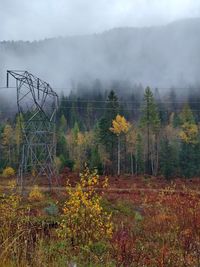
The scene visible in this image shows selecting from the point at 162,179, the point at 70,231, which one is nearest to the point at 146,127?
the point at 162,179

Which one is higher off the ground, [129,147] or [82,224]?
[129,147]

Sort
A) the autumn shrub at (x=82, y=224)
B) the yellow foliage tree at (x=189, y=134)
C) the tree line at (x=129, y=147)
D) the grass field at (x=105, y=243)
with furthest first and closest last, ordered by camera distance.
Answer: the yellow foliage tree at (x=189, y=134) → the tree line at (x=129, y=147) → the autumn shrub at (x=82, y=224) → the grass field at (x=105, y=243)

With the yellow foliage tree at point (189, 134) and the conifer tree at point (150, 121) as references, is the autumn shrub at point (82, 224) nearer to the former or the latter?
the yellow foliage tree at point (189, 134)

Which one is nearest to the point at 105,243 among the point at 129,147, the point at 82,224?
the point at 82,224

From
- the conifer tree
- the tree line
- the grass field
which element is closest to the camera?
the grass field

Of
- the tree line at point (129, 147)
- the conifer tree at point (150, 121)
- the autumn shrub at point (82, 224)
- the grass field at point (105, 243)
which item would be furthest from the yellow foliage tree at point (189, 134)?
the autumn shrub at point (82, 224)

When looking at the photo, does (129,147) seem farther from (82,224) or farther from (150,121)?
(82,224)

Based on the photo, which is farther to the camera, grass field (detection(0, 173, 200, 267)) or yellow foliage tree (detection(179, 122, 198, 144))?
yellow foliage tree (detection(179, 122, 198, 144))

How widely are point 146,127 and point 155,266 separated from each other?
157 ft

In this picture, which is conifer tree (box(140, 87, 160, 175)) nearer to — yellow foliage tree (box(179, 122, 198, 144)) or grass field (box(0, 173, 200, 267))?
yellow foliage tree (box(179, 122, 198, 144))

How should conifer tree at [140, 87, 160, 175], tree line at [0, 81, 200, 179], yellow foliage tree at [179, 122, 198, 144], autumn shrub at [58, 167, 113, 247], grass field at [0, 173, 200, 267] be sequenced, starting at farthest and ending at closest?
conifer tree at [140, 87, 160, 175]
yellow foliage tree at [179, 122, 198, 144]
tree line at [0, 81, 200, 179]
autumn shrub at [58, 167, 113, 247]
grass field at [0, 173, 200, 267]

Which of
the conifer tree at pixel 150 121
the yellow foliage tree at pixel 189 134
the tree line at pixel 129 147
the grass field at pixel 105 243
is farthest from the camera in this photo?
the conifer tree at pixel 150 121

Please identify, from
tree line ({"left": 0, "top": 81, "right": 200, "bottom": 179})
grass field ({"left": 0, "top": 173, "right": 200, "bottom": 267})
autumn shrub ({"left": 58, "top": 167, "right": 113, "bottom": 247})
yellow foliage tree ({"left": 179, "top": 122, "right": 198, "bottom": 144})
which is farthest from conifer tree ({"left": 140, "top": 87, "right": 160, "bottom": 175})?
autumn shrub ({"left": 58, "top": 167, "right": 113, "bottom": 247})

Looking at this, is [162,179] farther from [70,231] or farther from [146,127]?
[70,231]
